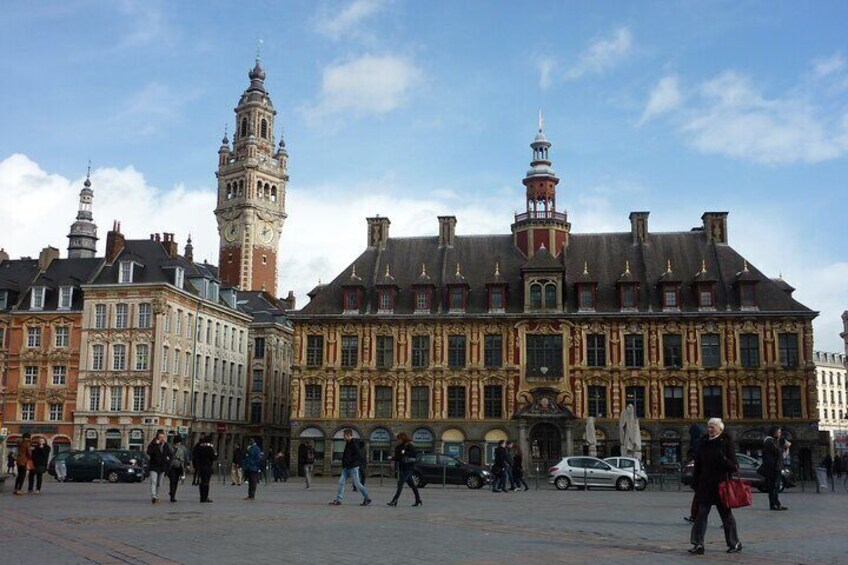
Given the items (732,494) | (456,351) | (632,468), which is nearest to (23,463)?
(732,494)

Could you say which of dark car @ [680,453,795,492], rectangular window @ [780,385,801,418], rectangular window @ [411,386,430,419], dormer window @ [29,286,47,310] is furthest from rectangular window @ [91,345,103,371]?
rectangular window @ [780,385,801,418]

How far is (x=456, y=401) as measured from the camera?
55.9m

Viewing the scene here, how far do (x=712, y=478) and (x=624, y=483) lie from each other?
23.9 meters

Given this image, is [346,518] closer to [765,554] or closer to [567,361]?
[765,554]

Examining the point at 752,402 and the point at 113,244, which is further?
the point at 113,244

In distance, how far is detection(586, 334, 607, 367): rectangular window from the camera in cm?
5509

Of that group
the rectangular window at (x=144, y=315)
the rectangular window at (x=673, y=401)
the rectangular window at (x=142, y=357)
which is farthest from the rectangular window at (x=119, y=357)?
the rectangular window at (x=673, y=401)

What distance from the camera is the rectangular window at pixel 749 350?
177 feet

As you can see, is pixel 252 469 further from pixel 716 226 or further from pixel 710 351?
pixel 716 226

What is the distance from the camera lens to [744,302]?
179ft

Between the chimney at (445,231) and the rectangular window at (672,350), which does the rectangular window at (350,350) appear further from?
the rectangular window at (672,350)

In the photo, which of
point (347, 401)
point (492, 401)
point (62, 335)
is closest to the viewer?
point (492, 401)

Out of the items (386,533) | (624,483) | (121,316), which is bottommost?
(624,483)

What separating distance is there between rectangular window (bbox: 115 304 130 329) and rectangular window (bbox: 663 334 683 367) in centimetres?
3388
